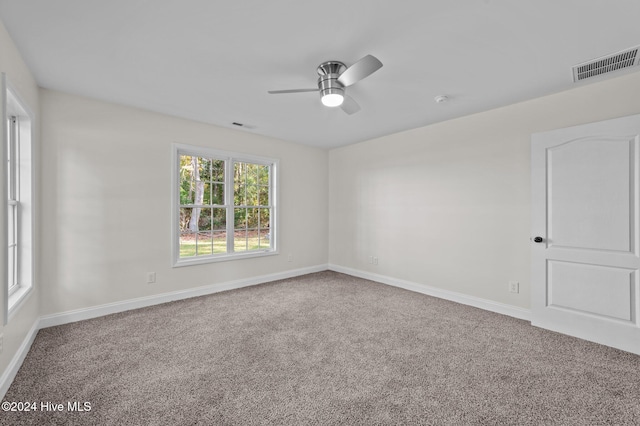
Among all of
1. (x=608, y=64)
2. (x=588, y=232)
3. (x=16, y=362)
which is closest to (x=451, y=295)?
(x=588, y=232)

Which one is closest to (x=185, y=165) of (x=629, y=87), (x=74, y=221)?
(x=74, y=221)

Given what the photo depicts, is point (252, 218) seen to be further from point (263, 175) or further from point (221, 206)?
point (263, 175)

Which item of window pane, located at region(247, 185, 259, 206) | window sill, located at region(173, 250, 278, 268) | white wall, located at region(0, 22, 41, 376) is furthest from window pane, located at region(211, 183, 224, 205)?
white wall, located at region(0, 22, 41, 376)

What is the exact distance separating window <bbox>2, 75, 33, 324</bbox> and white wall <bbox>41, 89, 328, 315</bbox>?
0.37 m

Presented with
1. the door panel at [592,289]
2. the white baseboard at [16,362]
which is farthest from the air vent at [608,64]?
the white baseboard at [16,362]

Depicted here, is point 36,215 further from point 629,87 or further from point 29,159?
point 629,87

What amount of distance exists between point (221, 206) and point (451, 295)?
11.7ft

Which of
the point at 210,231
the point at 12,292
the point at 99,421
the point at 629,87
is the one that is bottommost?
the point at 99,421

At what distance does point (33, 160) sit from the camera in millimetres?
2674

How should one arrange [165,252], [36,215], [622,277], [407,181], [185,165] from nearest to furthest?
[622,277]
[36,215]
[165,252]
[185,165]
[407,181]

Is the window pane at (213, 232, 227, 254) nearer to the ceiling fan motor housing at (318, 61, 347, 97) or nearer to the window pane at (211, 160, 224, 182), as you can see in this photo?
the window pane at (211, 160, 224, 182)

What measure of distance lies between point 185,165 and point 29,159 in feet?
5.43

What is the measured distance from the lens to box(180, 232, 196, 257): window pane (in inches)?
159

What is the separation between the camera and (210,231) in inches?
168
